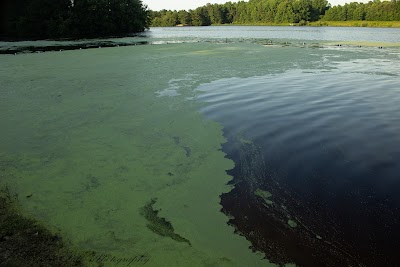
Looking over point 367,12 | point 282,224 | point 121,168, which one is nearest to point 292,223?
point 282,224

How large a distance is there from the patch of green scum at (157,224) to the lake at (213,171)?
10mm

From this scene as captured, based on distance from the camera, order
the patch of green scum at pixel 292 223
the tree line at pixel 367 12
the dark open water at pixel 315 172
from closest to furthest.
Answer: the dark open water at pixel 315 172 → the patch of green scum at pixel 292 223 → the tree line at pixel 367 12

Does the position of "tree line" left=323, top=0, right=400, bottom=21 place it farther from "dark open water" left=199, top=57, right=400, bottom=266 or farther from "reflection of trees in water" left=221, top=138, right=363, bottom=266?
"reflection of trees in water" left=221, top=138, right=363, bottom=266

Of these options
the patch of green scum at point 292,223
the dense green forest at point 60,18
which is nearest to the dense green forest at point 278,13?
the dense green forest at point 60,18

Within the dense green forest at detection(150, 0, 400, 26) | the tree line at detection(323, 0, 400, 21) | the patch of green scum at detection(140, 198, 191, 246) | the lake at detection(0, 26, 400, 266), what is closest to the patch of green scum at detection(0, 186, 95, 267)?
the lake at detection(0, 26, 400, 266)

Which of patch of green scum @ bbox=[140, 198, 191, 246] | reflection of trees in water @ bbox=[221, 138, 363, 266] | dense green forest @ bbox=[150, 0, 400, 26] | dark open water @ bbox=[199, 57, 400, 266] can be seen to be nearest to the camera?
reflection of trees in water @ bbox=[221, 138, 363, 266]

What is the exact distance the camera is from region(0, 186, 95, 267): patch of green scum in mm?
2277

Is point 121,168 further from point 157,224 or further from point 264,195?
point 264,195

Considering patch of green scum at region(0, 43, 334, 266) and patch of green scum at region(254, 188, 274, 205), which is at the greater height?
patch of green scum at region(0, 43, 334, 266)

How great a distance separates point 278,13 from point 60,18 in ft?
277

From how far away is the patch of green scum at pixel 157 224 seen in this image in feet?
8.75

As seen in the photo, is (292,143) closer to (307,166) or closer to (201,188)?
(307,166)

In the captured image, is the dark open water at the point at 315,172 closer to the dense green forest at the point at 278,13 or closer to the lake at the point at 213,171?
the lake at the point at 213,171

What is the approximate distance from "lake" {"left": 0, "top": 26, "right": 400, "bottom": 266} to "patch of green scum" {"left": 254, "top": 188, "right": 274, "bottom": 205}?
2 centimetres
